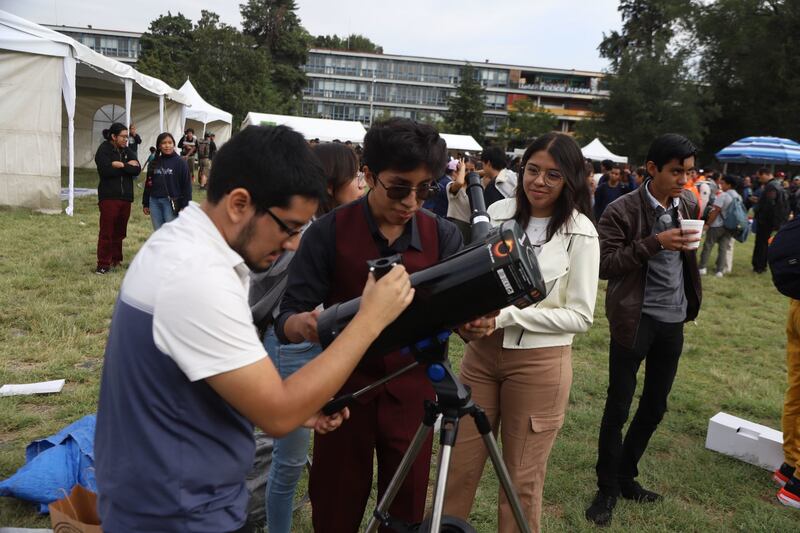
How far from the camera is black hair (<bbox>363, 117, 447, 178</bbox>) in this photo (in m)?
1.92

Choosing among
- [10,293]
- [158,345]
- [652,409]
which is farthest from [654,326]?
[10,293]

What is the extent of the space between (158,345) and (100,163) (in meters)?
7.39

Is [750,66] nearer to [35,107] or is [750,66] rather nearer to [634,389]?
[35,107]

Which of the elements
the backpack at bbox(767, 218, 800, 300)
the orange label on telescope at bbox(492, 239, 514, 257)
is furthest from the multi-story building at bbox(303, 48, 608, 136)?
the orange label on telescope at bbox(492, 239, 514, 257)

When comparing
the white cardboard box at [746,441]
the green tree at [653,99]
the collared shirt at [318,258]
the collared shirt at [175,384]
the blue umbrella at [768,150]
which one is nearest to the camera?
the collared shirt at [175,384]

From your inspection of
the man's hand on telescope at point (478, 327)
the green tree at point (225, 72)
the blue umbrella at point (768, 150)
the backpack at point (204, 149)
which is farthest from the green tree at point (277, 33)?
the man's hand on telescope at point (478, 327)

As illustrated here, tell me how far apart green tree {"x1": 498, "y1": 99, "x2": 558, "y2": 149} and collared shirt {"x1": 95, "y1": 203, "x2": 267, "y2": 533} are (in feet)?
208

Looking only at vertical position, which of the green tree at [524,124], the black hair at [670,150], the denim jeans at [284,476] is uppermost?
the green tree at [524,124]

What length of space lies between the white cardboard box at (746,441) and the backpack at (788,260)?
1.28 metres

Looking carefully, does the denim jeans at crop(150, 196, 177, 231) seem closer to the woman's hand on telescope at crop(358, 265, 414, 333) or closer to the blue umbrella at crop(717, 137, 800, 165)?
the woman's hand on telescope at crop(358, 265, 414, 333)

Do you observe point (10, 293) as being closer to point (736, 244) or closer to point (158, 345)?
point (158, 345)

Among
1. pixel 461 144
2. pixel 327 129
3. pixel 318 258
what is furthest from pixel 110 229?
pixel 461 144

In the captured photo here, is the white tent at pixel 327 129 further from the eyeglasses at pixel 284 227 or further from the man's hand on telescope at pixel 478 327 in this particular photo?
the eyeglasses at pixel 284 227

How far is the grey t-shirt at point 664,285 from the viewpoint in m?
3.15
